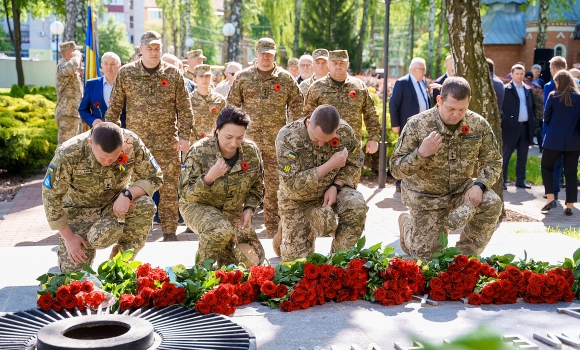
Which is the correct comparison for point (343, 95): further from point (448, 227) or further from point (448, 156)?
point (448, 227)

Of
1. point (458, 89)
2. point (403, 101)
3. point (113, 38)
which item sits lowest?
point (403, 101)

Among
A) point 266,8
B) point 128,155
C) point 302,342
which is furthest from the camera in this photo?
point 266,8

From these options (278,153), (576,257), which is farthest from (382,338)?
(278,153)

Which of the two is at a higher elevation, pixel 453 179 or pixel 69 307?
pixel 453 179

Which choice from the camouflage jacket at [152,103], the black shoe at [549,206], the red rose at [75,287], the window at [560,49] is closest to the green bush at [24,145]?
the camouflage jacket at [152,103]

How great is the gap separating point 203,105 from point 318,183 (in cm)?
425

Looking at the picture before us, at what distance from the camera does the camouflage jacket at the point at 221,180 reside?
18.3ft

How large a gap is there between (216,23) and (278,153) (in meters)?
75.6

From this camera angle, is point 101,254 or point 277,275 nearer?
point 277,275

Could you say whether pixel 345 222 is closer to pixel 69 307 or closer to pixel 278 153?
pixel 278 153

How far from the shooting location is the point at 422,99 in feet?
34.2

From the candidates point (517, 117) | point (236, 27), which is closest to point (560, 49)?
point (236, 27)

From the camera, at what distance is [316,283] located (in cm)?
465

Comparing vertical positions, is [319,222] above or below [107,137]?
below
